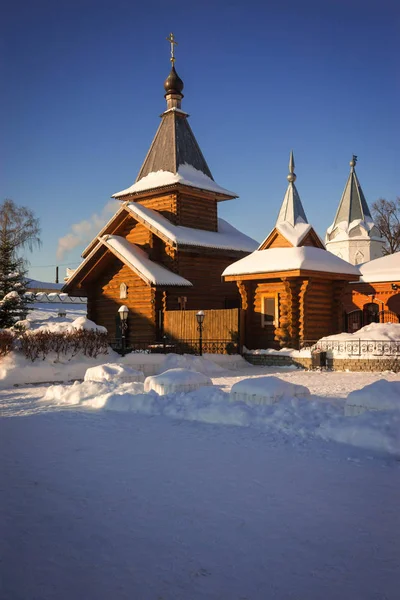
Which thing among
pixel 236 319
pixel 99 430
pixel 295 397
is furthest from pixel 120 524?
pixel 236 319

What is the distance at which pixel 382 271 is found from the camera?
2850cm

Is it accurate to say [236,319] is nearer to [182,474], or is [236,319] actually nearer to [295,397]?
[295,397]

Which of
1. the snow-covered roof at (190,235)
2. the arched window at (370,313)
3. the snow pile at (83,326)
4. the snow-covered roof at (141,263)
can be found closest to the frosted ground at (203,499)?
the snow pile at (83,326)

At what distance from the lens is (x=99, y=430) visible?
25.6 feet

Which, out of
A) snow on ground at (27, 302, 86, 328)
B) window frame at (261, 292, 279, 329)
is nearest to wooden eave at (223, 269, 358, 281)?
window frame at (261, 292, 279, 329)

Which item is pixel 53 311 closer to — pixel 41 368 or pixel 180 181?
pixel 180 181

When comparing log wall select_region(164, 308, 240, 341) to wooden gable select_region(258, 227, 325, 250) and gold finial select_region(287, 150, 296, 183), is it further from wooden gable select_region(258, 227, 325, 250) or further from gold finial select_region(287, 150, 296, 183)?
gold finial select_region(287, 150, 296, 183)

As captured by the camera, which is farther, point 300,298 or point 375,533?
point 300,298

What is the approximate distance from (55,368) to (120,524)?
11.9 m

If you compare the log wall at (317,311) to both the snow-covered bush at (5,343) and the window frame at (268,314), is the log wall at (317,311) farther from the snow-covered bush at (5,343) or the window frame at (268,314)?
the snow-covered bush at (5,343)

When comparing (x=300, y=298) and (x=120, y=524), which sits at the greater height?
(x=300, y=298)

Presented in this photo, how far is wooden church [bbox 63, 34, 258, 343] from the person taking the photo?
23844mm

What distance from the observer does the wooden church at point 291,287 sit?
67.2 ft

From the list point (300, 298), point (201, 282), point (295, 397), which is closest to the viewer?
point (295, 397)
